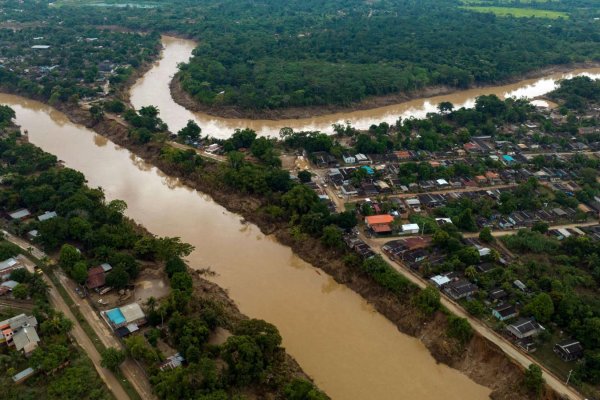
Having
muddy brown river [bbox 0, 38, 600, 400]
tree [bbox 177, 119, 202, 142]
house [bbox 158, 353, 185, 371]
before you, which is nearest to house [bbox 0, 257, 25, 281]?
muddy brown river [bbox 0, 38, 600, 400]

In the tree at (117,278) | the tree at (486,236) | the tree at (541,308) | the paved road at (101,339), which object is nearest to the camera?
the paved road at (101,339)

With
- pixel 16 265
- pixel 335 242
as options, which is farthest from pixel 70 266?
pixel 335 242

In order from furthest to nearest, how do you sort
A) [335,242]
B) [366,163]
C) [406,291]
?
[366,163]
[335,242]
[406,291]

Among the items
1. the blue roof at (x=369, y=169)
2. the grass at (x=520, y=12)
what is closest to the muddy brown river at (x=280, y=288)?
the blue roof at (x=369, y=169)

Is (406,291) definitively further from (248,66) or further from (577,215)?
(248,66)

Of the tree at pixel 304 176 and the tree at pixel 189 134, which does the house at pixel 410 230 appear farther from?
the tree at pixel 189 134
